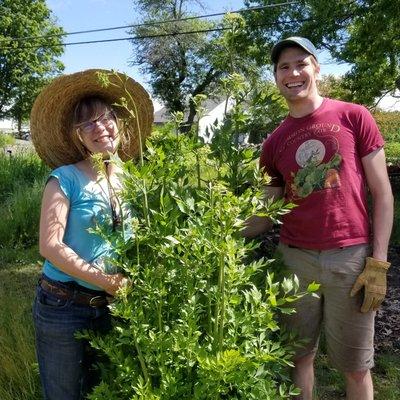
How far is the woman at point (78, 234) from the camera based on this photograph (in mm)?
2027

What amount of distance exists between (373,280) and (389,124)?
1332 inches

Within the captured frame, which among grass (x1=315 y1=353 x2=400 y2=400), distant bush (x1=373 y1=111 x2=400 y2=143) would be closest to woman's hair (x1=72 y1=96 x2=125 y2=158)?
grass (x1=315 y1=353 x2=400 y2=400)

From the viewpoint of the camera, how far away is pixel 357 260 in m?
2.31

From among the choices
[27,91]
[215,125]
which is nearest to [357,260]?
[215,125]

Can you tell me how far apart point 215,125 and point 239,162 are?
0.19 meters

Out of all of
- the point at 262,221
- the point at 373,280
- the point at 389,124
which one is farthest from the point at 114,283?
the point at 389,124

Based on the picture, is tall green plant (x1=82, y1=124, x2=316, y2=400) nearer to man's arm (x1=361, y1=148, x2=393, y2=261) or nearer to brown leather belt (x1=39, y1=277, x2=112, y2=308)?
brown leather belt (x1=39, y1=277, x2=112, y2=308)

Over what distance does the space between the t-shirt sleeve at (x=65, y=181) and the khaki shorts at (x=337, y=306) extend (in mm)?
1060

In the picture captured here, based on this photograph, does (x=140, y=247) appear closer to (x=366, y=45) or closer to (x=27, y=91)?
(x=366, y=45)

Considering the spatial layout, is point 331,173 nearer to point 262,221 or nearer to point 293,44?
point 262,221

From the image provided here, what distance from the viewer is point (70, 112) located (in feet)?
7.95

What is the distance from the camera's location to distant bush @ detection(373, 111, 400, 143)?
102 ft

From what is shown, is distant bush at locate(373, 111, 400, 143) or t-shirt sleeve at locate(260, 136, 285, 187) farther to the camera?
distant bush at locate(373, 111, 400, 143)

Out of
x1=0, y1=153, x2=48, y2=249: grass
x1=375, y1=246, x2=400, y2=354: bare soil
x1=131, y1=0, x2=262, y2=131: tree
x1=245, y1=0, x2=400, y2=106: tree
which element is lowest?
x1=375, y1=246, x2=400, y2=354: bare soil
